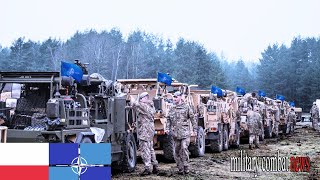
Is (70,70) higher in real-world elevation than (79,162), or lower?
higher

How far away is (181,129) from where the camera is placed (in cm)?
1162

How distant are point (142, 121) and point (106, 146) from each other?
16.4 feet

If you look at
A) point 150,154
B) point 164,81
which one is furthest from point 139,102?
point 164,81

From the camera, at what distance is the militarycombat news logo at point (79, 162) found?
245 inches

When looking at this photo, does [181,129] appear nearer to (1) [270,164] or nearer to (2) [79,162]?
(1) [270,164]

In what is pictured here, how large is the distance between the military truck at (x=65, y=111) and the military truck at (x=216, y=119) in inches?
232

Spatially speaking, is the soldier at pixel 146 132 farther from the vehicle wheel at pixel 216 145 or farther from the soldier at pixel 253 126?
the soldier at pixel 253 126

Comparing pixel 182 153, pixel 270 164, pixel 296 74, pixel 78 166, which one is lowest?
pixel 270 164

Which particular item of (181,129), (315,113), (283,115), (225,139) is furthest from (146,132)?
(315,113)

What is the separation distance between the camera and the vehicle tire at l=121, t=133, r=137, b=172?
11.8m

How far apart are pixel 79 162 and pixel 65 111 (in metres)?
2.73

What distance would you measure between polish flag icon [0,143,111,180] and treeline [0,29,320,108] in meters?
41.1

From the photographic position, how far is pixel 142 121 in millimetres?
11484

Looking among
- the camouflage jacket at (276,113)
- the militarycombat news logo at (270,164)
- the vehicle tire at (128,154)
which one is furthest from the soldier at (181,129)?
the camouflage jacket at (276,113)
